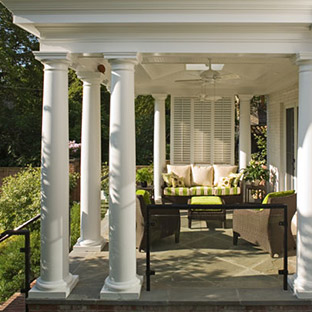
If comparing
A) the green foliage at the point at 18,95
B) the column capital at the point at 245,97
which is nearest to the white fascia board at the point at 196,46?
the column capital at the point at 245,97

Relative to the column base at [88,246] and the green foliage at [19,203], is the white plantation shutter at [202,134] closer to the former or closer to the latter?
the green foliage at [19,203]

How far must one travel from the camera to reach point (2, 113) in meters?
15.9

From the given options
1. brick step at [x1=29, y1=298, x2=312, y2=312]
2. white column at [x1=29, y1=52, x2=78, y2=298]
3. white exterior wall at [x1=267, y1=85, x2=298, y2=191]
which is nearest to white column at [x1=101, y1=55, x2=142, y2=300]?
brick step at [x1=29, y1=298, x2=312, y2=312]

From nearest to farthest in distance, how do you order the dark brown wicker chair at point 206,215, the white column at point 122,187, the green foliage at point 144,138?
1. the white column at point 122,187
2. the dark brown wicker chair at point 206,215
3. the green foliage at point 144,138

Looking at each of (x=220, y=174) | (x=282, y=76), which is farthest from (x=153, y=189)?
(x=282, y=76)

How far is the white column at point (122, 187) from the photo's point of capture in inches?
176

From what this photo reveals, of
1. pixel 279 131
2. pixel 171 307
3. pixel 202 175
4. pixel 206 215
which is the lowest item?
pixel 171 307

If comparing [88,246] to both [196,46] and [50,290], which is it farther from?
[196,46]

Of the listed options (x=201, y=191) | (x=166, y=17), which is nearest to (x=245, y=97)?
(x=201, y=191)

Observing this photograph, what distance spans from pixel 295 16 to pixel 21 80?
13.6 meters

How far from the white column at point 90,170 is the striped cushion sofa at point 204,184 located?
3073 mm

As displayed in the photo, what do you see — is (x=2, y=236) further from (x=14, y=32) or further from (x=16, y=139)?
(x=14, y=32)

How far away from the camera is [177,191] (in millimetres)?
8992

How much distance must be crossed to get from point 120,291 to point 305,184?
7.91 feet
